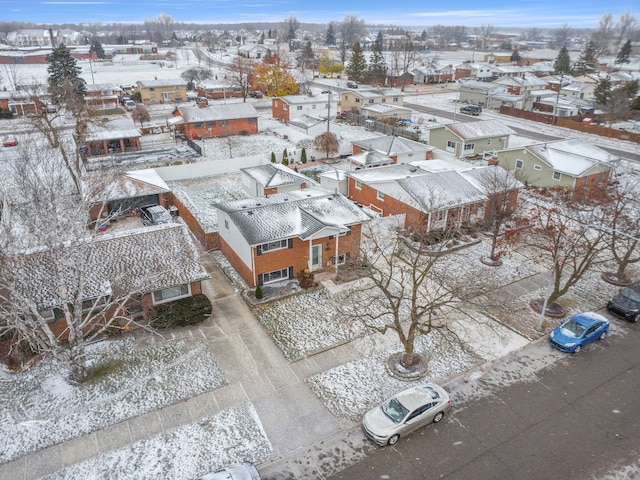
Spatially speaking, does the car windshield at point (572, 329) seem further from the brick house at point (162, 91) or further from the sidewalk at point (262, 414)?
the brick house at point (162, 91)

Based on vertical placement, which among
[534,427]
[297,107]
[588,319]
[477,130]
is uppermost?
[297,107]

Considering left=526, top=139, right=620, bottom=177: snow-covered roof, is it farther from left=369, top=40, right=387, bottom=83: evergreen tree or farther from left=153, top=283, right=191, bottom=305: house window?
left=369, top=40, right=387, bottom=83: evergreen tree

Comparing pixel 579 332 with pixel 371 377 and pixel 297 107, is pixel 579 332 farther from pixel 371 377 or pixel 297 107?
pixel 297 107

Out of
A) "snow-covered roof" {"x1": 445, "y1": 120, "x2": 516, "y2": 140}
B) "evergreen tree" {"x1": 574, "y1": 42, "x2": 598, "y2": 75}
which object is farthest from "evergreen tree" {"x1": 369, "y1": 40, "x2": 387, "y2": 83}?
"snow-covered roof" {"x1": 445, "y1": 120, "x2": 516, "y2": 140}

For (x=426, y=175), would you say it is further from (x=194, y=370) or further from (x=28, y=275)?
(x=28, y=275)

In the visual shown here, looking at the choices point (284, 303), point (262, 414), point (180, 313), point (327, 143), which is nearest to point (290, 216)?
point (284, 303)
